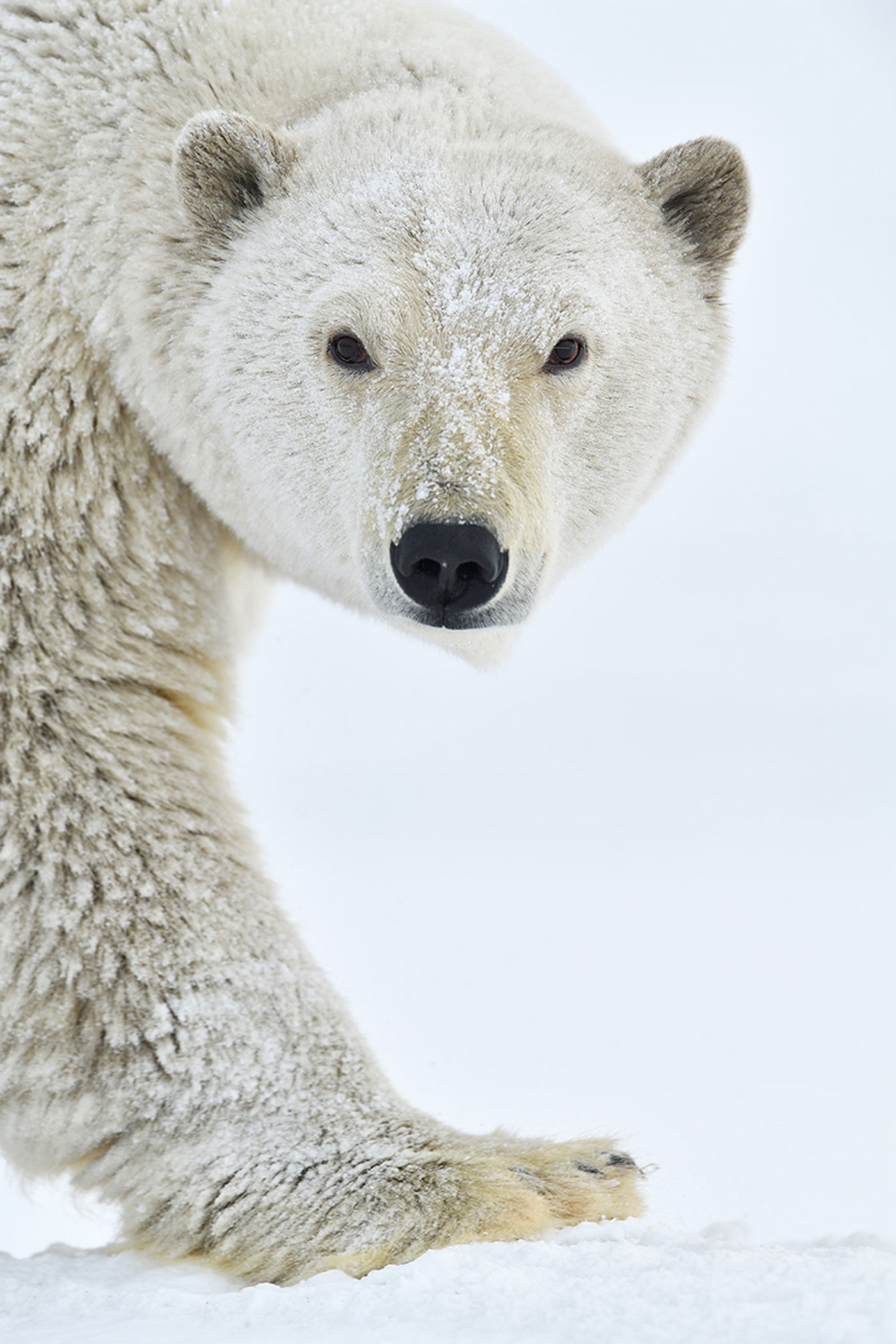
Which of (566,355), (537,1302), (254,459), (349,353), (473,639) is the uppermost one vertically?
(566,355)

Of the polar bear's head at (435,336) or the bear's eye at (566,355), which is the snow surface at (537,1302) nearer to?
the polar bear's head at (435,336)

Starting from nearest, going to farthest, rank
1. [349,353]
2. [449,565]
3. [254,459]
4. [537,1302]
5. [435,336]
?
1. [537,1302]
2. [449,565]
3. [435,336]
4. [349,353]
5. [254,459]

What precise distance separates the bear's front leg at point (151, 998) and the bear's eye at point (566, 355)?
3.56ft

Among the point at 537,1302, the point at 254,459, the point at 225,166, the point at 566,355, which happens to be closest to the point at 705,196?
the point at 566,355

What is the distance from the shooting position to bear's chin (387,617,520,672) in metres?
3.22

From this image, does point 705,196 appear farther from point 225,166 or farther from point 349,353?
point 225,166

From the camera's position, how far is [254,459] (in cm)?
331

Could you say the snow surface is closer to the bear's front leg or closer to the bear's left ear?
the bear's front leg

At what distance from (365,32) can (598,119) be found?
2.65ft

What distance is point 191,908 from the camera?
3.15 meters

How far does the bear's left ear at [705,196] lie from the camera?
3426mm

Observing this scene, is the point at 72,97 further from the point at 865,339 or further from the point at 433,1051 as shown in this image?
the point at 865,339

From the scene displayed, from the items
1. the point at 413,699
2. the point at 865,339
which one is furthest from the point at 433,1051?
the point at 865,339

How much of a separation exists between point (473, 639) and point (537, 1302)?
1632mm
